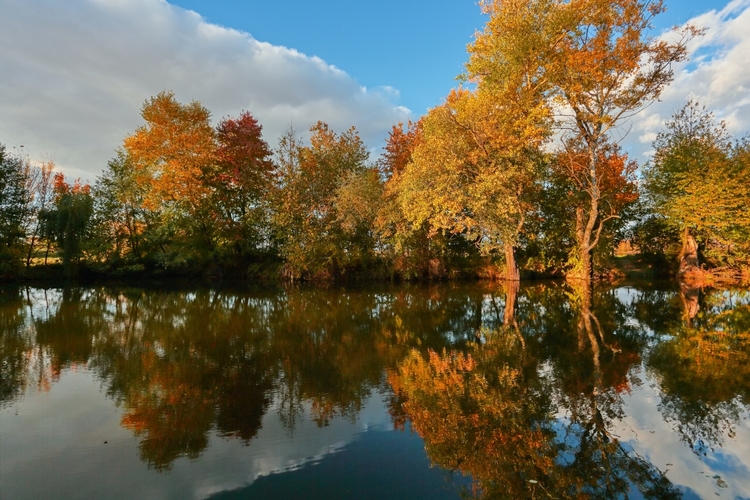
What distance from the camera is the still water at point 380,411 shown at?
4.02 metres

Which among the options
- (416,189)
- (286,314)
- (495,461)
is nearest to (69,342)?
(286,314)

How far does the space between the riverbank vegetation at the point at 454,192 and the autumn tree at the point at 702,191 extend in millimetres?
99

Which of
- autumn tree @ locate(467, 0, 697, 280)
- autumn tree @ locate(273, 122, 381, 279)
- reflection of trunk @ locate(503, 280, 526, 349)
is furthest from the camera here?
autumn tree @ locate(273, 122, 381, 279)

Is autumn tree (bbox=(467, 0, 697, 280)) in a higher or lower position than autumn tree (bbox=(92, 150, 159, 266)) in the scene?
higher

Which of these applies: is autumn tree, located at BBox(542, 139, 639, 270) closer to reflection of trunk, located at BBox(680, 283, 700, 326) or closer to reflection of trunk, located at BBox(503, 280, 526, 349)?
reflection of trunk, located at BBox(680, 283, 700, 326)

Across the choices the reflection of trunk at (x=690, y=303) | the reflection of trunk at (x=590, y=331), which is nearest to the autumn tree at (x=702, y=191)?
the reflection of trunk at (x=690, y=303)

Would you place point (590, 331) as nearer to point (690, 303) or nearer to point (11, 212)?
point (690, 303)

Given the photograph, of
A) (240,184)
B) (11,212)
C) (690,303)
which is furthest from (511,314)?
(11,212)

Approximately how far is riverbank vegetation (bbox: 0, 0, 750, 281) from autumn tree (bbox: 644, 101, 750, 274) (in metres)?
0.10

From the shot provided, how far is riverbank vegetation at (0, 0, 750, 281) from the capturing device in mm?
21500

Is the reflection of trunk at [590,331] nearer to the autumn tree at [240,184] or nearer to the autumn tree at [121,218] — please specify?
the autumn tree at [240,184]

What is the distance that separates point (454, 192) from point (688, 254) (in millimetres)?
17393

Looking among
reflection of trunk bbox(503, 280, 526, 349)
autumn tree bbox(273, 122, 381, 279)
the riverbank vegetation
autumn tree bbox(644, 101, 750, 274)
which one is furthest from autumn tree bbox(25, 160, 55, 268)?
autumn tree bbox(644, 101, 750, 274)

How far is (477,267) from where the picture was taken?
31453 millimetres
